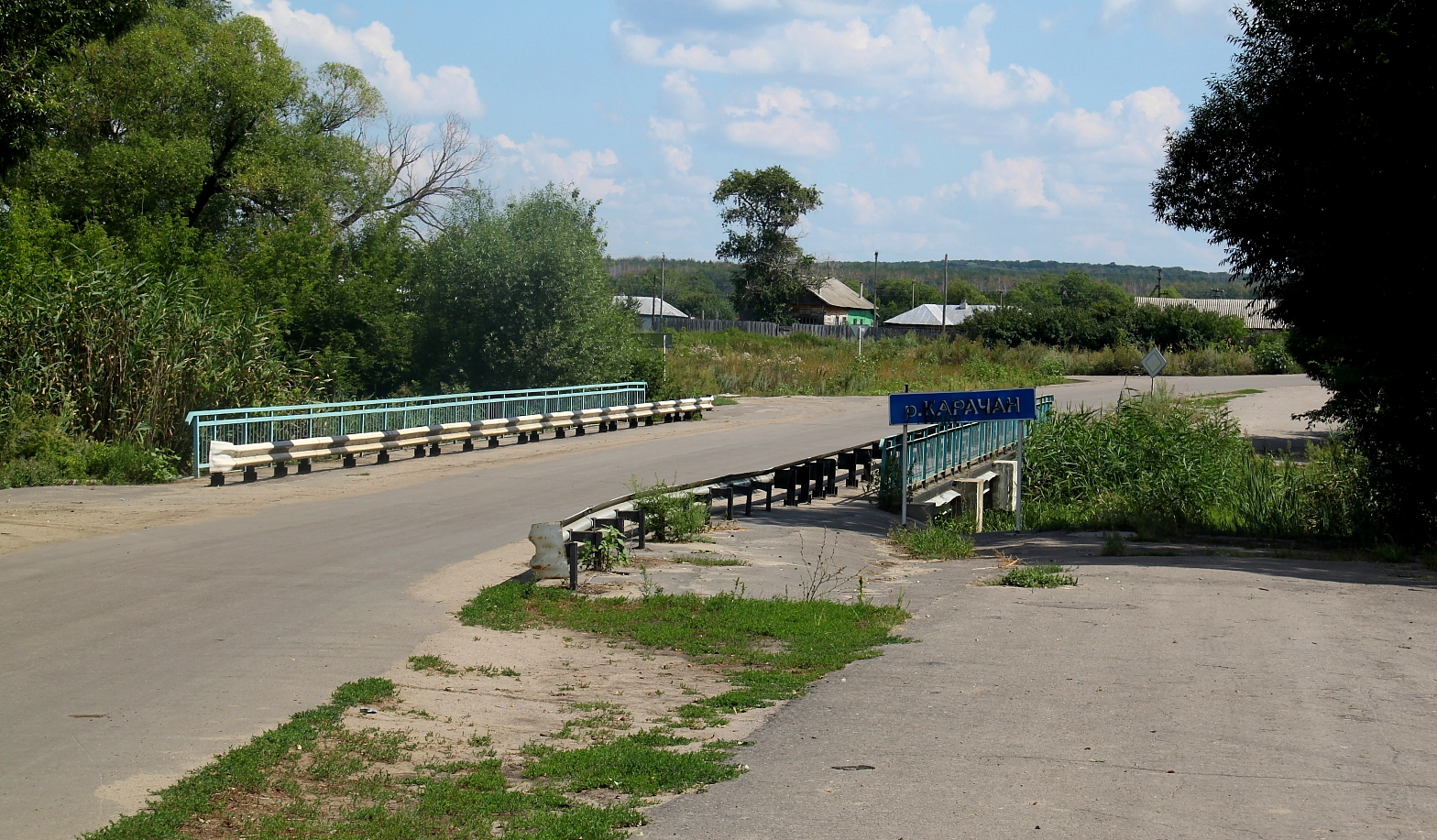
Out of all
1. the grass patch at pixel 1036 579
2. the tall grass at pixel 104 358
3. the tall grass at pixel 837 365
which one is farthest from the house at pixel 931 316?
the grass patch at pixel 1036 579

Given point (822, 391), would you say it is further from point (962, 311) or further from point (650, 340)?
point (962, 311)

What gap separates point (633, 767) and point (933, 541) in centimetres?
946

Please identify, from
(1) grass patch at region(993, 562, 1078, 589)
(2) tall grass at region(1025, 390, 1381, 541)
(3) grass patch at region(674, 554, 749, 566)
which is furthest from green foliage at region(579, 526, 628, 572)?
(2) tall grass at region(1025, 390, 1381, 541)

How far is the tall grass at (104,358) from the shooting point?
19406mm

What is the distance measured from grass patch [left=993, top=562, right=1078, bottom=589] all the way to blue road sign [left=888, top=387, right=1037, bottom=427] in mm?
4440

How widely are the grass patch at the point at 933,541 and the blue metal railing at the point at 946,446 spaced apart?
2.10 metres

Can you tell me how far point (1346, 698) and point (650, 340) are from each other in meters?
36.9

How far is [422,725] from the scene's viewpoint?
681cm

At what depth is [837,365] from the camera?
5656cm

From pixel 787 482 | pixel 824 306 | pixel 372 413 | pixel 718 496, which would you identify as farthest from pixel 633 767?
pixel 824 306

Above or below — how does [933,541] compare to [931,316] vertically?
below

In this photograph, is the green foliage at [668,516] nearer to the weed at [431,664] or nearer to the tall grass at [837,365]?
the weed at [431,664]

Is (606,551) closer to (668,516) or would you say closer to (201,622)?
(668,516)

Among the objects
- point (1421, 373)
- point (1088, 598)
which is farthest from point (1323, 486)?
point (1088, 598)
